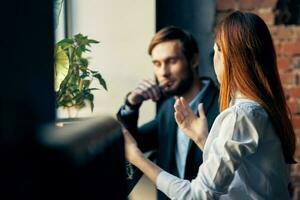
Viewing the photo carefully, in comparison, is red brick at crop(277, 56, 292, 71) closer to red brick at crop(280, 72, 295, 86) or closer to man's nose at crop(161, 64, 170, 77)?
red brick at crop(280, 72, 295, 86)

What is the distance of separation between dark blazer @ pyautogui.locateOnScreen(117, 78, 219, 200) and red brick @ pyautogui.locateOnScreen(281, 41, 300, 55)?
47 cm

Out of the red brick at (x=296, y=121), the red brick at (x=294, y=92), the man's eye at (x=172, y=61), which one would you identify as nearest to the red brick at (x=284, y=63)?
the red brick at (x=294, y=92)

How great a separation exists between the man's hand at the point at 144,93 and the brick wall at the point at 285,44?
57cm

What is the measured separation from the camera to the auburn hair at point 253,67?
1327 mm

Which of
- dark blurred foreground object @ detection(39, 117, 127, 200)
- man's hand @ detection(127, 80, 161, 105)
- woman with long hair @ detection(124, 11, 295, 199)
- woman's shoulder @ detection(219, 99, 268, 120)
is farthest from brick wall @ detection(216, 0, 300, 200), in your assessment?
dark blurred foreground object @ detection(39, 117, 127, 200)

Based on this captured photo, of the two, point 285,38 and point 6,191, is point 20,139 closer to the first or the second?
point 6,191

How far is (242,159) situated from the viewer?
4.18 feet

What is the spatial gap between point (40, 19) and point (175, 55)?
1.84m

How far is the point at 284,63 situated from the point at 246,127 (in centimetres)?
128

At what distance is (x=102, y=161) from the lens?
1.57ft

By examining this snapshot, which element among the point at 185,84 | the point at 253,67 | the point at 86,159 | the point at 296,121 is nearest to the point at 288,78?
the point at 296,121

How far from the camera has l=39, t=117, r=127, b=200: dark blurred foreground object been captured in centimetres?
38

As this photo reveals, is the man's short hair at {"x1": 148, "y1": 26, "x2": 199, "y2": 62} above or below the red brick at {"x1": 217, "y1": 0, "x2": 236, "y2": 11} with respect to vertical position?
below

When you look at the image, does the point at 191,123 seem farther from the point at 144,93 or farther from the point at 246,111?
the point at 144,93
